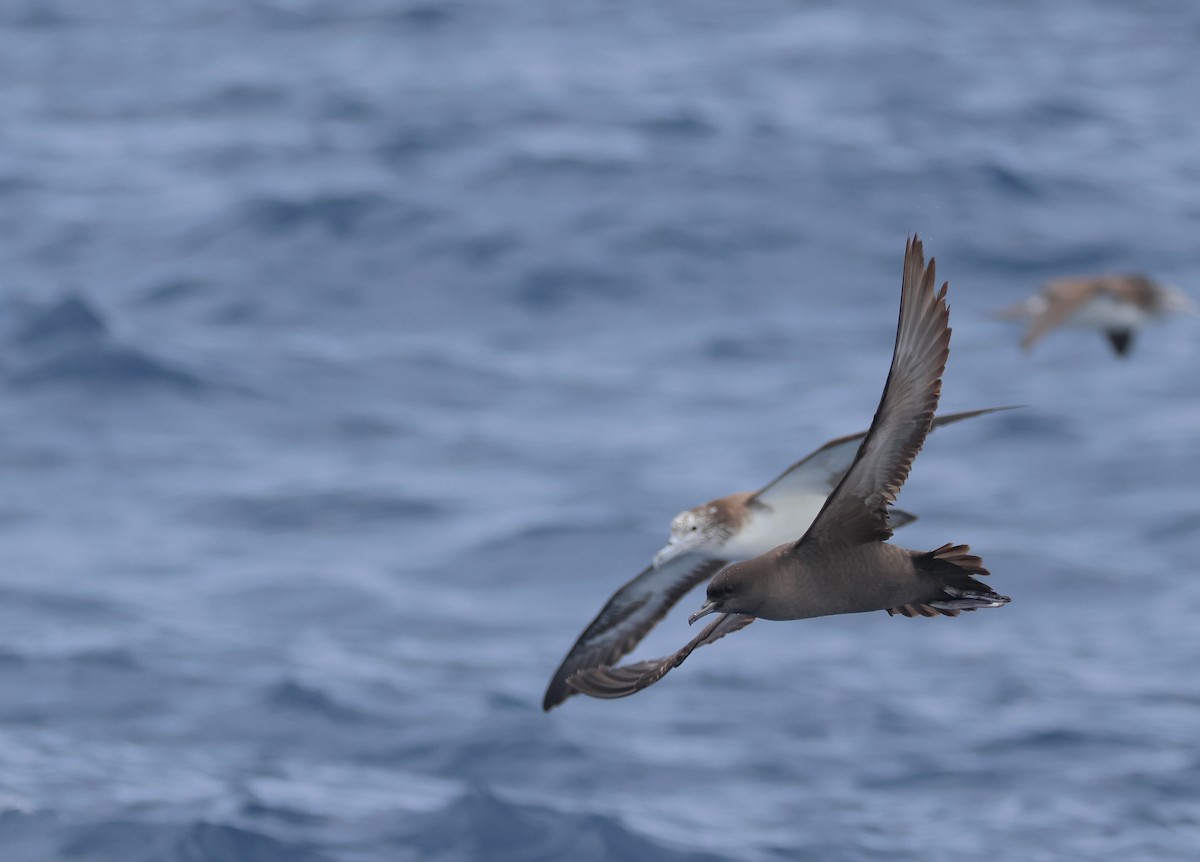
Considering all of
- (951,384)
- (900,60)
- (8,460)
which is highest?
(900,60)

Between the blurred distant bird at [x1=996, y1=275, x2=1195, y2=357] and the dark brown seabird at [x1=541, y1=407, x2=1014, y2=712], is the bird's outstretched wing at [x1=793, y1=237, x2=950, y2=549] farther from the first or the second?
the blurred distant bird at [x1=996, y1=275, x2=1195, y2=357]

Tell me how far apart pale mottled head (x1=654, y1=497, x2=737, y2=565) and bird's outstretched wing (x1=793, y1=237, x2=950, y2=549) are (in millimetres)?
2703

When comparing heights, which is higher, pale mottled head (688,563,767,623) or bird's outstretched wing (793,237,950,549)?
bird's outstretched wing (793,237,950,549)

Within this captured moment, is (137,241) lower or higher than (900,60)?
lower

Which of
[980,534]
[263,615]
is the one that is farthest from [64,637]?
[980,534]

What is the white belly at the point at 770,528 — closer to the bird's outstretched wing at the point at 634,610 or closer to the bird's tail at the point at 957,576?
the bird's outstretched wing at the point at 634,610

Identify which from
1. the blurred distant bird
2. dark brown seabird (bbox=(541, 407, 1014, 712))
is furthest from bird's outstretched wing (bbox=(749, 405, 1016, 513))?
the blurred distant bird

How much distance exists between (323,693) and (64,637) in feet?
5.89

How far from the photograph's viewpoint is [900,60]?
22.2 metres

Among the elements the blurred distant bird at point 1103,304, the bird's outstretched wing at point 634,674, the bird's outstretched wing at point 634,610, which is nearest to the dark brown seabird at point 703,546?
the bird's outstretched wing at point 634,610

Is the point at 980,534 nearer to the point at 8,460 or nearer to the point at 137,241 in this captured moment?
the point at 8,460

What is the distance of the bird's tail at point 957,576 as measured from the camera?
5.16 m

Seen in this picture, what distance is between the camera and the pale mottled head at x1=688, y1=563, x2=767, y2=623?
5188 millimetres

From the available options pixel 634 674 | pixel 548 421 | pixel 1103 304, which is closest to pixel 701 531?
pixel 634 674
